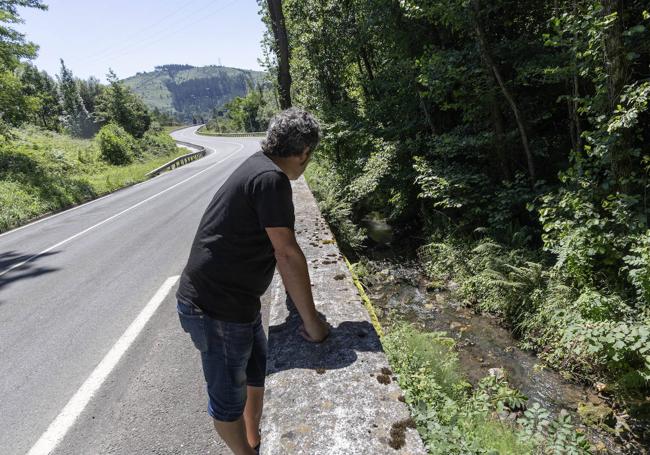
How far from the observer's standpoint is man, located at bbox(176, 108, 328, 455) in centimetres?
184

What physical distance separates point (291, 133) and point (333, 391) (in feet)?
4.31

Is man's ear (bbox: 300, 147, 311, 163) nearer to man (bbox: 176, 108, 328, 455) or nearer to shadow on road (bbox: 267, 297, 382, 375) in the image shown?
man (bbox: 176, 108, 328, 455)

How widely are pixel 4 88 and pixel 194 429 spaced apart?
798 inches

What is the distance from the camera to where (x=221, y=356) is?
2037 millimetres

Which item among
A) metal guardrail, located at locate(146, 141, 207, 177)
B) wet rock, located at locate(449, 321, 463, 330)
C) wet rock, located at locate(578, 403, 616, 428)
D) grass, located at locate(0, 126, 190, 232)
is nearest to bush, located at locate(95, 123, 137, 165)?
grass, located at locate(0, 126, 190, 232)

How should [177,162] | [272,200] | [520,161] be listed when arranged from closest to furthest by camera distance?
[272,200] < [520,161] < [177,162]

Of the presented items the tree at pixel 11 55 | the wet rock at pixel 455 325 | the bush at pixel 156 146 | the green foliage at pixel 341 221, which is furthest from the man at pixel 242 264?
the bush at pixel 156 146

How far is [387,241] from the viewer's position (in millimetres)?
9359

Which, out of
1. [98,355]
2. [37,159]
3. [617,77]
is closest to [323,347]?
[98,355]

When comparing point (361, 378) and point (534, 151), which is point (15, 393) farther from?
point (534, 151)

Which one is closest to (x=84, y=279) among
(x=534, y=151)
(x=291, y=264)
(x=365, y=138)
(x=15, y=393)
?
(x=15, y=393)

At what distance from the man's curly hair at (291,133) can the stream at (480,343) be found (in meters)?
3.76

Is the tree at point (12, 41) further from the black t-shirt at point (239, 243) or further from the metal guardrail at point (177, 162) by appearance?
the black t-shirt at point (239, 243)

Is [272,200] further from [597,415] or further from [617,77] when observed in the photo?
[617,77]
